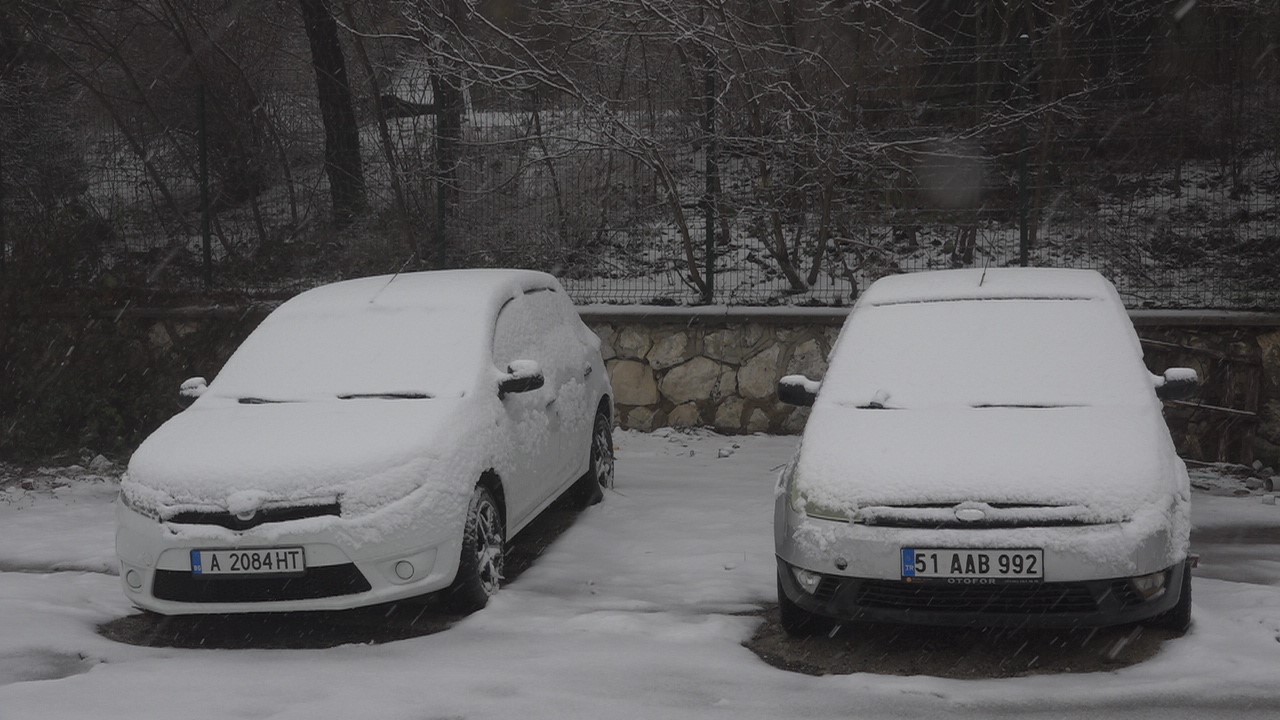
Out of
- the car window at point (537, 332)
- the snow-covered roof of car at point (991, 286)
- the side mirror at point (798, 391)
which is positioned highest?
the snow-covered roof of car at point (991, 286)

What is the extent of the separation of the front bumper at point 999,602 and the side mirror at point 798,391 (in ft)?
4.32

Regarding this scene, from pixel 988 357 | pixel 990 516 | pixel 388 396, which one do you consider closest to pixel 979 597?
pixel 990 516

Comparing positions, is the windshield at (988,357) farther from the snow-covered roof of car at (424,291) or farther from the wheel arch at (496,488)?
the snow-covered roof of car at (424,291)

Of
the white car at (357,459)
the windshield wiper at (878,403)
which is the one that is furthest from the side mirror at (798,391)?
the white car at (357,459)

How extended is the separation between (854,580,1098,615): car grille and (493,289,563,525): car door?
6.83 ft

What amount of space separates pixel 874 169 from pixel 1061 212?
1.58 meters

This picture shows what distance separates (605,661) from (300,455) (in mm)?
1671

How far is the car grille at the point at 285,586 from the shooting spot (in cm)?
539

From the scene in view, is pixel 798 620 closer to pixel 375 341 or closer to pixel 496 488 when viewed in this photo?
pixel 496 488

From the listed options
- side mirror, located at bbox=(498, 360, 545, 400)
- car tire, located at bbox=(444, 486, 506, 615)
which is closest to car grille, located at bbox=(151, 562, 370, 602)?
car tire, located at bbox=(444, 486, 506, 615)

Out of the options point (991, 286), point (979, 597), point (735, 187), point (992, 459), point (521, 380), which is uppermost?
point (735, 187)

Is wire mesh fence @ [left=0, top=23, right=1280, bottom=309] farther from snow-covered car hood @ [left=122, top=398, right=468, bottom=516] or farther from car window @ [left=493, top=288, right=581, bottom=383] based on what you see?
snow-covered car hood @ [left=122, top=398, right=468, bottom=516]

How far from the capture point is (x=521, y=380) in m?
6.43

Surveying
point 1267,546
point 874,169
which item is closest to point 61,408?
point 874,169
